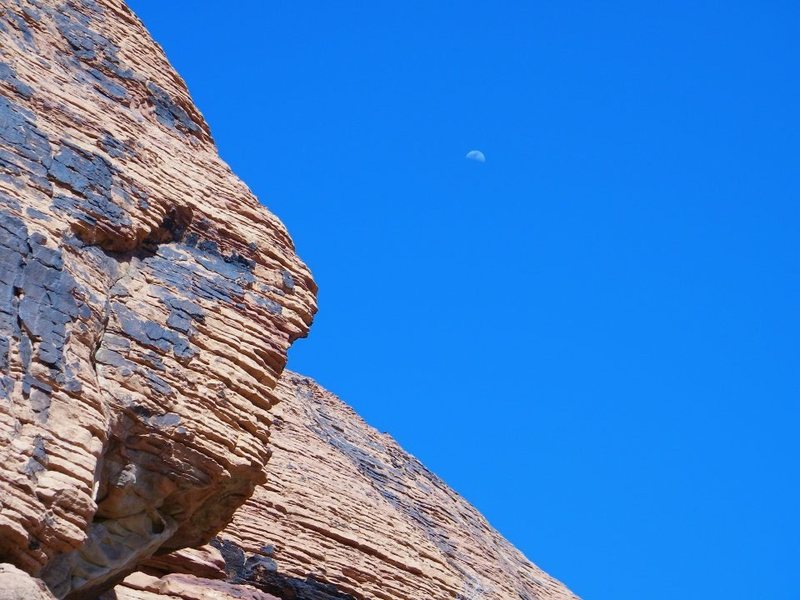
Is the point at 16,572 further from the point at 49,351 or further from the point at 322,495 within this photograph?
the point at 322,495

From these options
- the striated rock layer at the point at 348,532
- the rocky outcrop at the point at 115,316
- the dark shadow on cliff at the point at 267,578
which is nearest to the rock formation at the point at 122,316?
the rocky outcrop at the point at 115,316

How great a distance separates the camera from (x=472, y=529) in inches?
1849

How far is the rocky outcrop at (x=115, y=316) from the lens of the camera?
1775 cm

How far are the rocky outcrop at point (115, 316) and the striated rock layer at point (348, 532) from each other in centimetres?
227

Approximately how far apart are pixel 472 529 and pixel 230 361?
87.6ft

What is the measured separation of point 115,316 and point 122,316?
5.0 inches

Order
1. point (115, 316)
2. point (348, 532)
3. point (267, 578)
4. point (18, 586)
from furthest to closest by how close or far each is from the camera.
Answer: point (348, 532) → point (267, 578) → point (115, 316) → point (18, 586)

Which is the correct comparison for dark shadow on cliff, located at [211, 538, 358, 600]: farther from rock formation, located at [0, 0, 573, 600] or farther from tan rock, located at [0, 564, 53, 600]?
tan rock, located at [0, 564, 53, 600]

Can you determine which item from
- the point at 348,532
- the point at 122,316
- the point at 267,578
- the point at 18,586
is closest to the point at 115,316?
the point at 122,316

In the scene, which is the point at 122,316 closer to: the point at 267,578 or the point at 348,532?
the point at 267,578

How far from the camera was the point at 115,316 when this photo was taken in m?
20.6

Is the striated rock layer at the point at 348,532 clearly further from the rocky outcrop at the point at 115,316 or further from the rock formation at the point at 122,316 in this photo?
the rocky outcrop at the point at 115,316

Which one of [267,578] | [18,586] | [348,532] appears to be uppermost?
[348,532]

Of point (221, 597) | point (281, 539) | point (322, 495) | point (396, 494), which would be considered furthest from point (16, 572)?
point (396, 494)
